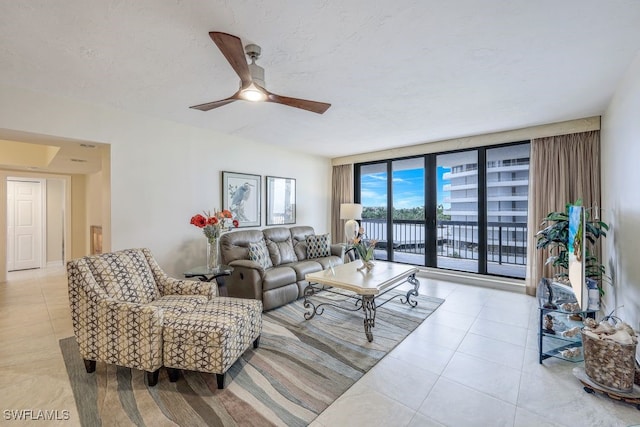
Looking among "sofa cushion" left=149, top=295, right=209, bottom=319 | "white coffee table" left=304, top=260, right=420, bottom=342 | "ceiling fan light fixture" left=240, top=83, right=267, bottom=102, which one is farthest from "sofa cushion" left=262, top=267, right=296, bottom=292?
"ceiling fan light fixture" left=240, top=83, right=267, bottom=102

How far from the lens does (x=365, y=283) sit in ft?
9.61

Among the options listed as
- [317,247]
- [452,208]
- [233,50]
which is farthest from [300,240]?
[233,50]

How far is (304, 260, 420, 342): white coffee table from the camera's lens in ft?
9.13

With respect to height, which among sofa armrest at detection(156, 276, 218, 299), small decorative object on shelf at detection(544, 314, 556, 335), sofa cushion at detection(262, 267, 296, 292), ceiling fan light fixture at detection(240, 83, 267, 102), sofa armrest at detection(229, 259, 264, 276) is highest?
ceiling fan light fixture at detection(240, 83, 267, 102)

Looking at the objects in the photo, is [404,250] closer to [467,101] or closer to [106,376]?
[467,101]

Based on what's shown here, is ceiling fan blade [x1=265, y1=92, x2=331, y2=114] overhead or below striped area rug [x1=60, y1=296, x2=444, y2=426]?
overhead

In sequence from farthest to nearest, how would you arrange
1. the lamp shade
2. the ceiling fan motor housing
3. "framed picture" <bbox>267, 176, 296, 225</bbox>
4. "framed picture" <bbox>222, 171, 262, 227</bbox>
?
1. the lamp shade
2. "framed picture" <bbox>267, 176, 296, 225</bbox>
3. "framed picture" <bbox>222, 171, 262, 227</bbox>
4. the ceiling fan motor housing

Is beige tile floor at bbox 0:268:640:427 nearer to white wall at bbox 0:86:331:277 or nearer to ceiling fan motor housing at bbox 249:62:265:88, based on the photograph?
white wall at bbox 0:86:331:277

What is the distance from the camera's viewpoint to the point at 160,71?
2.37 meters

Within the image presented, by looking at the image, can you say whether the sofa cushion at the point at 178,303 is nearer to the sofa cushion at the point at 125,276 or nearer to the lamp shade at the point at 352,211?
the sofa cushion at the point at 125,276

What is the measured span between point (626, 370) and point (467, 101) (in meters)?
2.59

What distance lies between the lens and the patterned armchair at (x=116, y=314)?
1.95 metres

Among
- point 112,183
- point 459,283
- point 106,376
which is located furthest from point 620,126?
point 112,183

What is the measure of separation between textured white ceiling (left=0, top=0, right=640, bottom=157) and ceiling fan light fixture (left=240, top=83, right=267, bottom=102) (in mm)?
315
